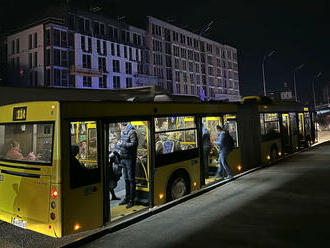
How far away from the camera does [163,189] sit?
7129mm

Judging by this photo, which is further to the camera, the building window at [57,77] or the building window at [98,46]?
the building window at [98,46]

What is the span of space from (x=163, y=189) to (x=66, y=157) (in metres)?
2.90

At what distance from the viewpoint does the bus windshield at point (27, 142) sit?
16.7ft

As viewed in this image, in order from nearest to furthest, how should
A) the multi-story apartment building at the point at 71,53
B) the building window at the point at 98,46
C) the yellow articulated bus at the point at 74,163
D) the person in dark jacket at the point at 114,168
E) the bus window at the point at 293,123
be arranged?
the yellow articulated bus at the point at 74,163
the person in dark jacket at the point at 114,168
the bus window at the point at 293,123
the multi-story apartment building at the point at 71,53
the building window at the point at 98,46

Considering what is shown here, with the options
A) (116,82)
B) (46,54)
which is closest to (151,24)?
(116,82)

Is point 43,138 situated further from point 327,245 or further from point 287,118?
point 287,118

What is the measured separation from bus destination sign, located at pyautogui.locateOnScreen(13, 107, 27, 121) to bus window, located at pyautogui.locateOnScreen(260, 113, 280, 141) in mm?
9875

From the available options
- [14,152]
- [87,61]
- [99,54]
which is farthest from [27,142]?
[99,54]

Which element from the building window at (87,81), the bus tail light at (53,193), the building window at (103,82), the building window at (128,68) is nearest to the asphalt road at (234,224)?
the bus tail light at (53,193)

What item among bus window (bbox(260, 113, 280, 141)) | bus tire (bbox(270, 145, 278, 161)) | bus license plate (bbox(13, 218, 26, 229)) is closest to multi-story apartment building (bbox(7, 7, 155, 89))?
bus window (bbox(260, 113, 280, 141))

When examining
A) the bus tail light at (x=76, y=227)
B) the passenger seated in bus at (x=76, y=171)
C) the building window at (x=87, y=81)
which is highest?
the building window at (x=87, y=81)

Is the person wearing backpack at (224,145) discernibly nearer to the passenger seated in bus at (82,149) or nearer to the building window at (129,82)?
the passenger seated in bus at (82,149)

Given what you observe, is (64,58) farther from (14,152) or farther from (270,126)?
(14,152)

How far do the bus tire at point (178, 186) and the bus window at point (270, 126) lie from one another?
19.4 ft
